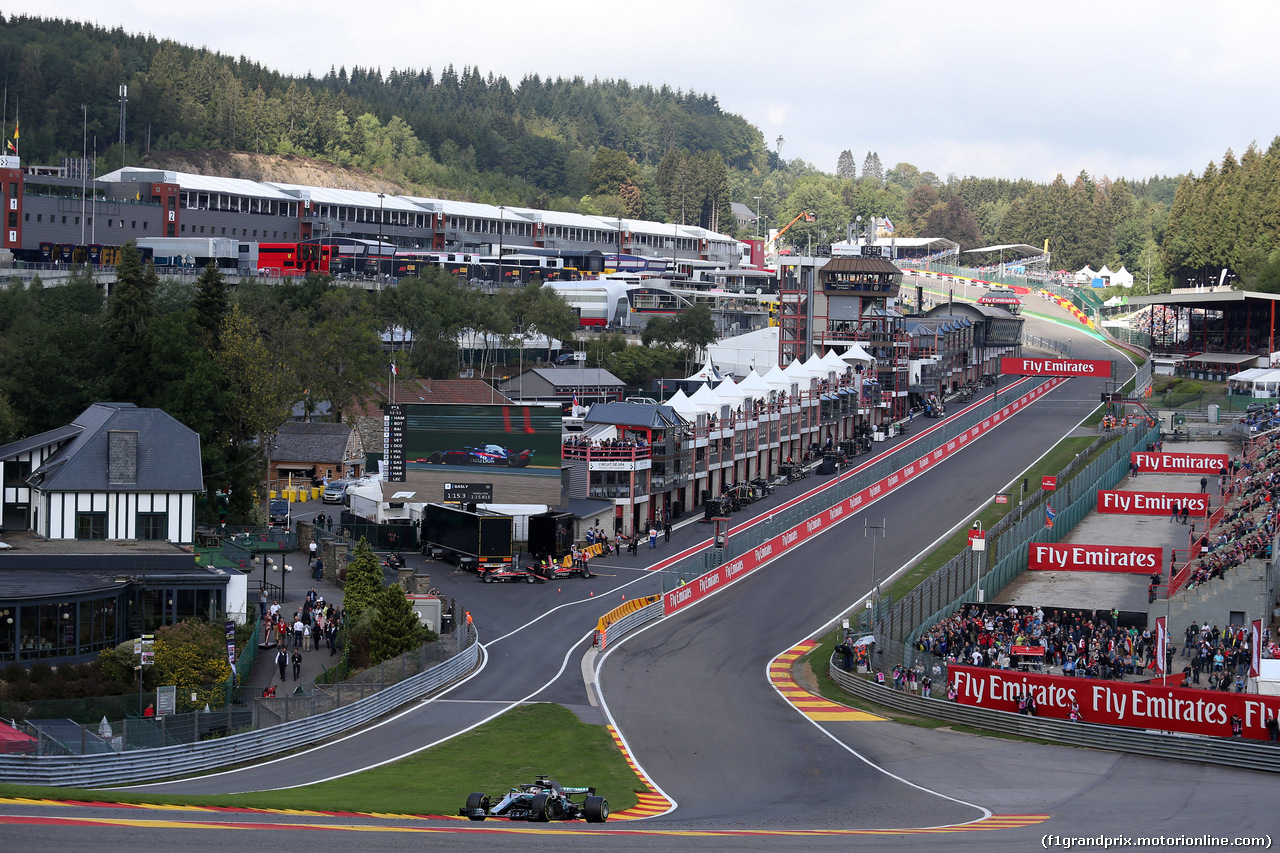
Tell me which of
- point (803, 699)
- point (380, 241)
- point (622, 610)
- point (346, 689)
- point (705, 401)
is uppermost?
point (380, 241)

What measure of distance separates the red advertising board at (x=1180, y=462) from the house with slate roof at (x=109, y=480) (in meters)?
56.3

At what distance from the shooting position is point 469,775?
37.9 m

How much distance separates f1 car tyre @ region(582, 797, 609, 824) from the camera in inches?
1239

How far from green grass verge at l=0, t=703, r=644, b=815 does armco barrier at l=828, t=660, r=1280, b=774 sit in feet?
36.9

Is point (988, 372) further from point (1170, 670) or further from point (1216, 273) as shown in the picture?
point (1170, 670)

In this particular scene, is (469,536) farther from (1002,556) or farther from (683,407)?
(1002,556)

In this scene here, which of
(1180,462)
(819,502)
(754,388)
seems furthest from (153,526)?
(1180,462)

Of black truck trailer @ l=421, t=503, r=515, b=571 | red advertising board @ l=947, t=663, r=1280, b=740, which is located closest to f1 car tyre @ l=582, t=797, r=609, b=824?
red advertising board @ l=947, t=663, r=1280, b=740

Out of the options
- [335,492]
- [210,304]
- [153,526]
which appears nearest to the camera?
[153,526]

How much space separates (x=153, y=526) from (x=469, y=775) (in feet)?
86.6

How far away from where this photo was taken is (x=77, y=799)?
102ft

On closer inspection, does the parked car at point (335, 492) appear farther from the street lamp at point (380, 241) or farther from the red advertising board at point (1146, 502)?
the street lamp at point (380, 241)

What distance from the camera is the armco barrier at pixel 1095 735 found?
129 ft

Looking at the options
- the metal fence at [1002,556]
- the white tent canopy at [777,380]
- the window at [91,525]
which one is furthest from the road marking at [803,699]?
the white tent canopy at [777,380]
